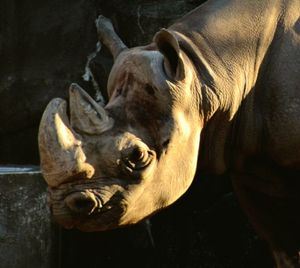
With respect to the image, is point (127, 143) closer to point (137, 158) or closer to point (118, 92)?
point (137, 158)

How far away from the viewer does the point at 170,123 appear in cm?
312

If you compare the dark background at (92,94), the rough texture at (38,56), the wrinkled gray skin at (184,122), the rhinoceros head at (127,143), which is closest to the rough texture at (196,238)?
the dark background at (92,94)

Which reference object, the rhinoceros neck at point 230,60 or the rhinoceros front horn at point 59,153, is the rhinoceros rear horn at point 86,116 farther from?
the rhinoceros neck at point 230,60

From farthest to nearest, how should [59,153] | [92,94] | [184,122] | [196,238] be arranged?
[92,94]
[196,238]
[184,122]
[59,153]

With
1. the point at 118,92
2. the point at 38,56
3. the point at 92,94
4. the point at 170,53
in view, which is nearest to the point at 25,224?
the point at 92,94

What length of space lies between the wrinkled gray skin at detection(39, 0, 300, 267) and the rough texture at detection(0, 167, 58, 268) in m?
1.51

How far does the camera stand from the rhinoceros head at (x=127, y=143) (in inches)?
114

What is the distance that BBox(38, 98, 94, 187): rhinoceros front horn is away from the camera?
9.44ft

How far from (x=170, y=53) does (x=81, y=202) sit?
67 cm

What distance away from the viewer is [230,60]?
3.39 m

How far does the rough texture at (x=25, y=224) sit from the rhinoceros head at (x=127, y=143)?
5.80 feet

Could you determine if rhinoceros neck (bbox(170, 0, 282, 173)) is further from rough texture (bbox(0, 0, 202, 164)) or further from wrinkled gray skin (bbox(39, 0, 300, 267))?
rough texture (bbox(0, 0, 202, 164))

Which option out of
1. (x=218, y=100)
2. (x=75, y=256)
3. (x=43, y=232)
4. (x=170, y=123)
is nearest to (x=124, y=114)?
(x=170, y=123)

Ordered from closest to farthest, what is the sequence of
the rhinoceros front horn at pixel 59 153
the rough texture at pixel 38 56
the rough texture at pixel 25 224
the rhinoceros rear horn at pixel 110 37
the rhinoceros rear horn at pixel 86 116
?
the rhinoceros front horn at pixel 59 153
the rhinoceros rear horn at pixel 86 116
the rhinoceros rear horn at pixel 110 37
the rough texture at pixel 25 224
the rough texture at pixel 38 56
